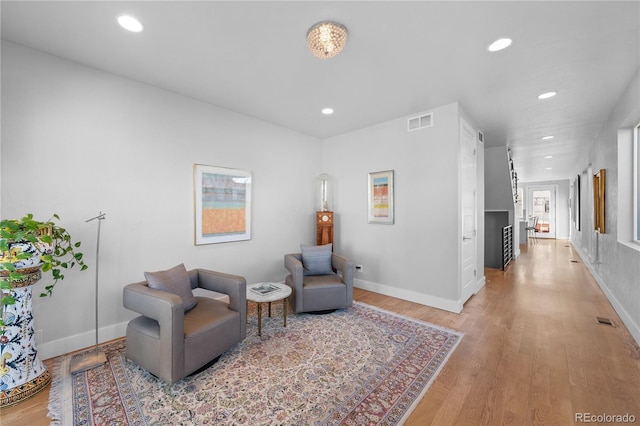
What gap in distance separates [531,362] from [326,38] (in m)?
3.21

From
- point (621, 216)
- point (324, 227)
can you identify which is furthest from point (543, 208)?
point (324, 227)

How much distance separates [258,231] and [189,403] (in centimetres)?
240

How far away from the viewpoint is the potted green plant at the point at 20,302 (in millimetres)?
1763

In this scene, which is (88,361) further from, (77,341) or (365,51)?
(365,51)

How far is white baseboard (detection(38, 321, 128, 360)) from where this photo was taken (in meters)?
2.29

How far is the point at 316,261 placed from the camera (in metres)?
3.56

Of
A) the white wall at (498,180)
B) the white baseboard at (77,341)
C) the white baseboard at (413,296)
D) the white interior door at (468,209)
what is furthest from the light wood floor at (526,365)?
the white wall at (498,180)

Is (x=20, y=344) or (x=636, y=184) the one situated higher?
(x=636, y=184)

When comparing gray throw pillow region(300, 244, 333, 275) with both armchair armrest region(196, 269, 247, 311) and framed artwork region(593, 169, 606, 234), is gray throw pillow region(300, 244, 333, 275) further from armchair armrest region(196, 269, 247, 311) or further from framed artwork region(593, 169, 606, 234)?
framed artwork region(593, 169, 606, 234)

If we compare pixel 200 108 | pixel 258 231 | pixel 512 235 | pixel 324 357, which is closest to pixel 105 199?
pixel 200 108

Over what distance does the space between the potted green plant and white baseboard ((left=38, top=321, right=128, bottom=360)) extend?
0.45m

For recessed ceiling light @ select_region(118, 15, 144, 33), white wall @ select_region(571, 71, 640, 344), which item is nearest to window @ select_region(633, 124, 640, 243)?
white wall @ select_region(571, 71, 640, 344)

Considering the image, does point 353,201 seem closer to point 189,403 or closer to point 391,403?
point 391,403

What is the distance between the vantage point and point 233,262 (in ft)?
11.9
